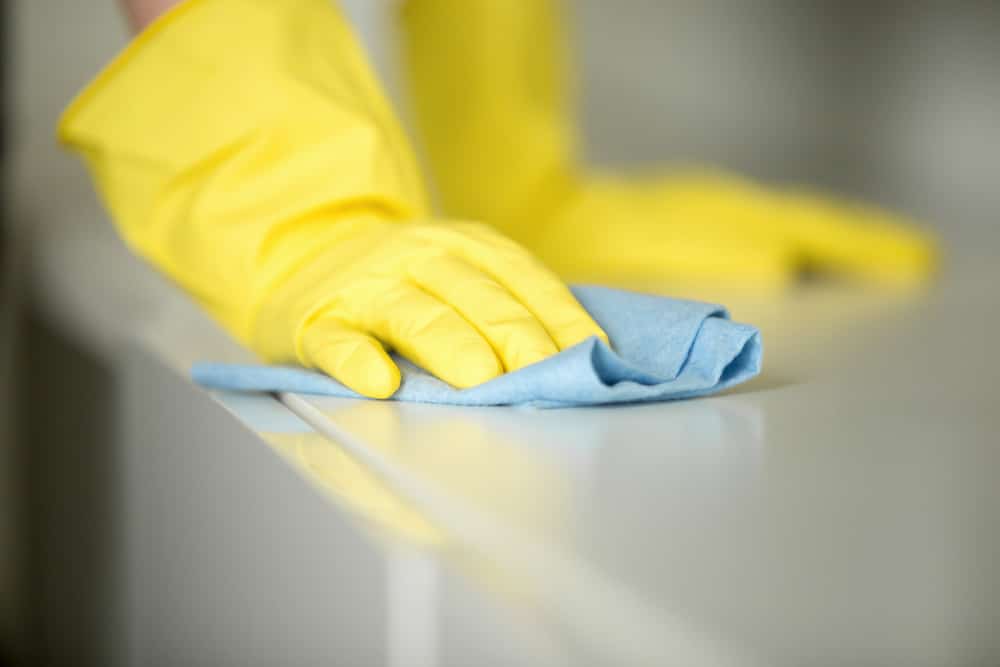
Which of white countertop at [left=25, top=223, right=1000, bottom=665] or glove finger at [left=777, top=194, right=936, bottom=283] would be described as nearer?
white countertop at [left=25, top=223, right=1000, bottom=665]

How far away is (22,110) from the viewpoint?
1.28 metres

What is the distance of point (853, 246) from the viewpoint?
1.16 metres

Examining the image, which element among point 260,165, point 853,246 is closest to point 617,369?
point 260,165

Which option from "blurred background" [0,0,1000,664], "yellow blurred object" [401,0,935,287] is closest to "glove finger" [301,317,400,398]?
"yellow blurred object" [401,0,935,287]

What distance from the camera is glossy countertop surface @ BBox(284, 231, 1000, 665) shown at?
0.98ft

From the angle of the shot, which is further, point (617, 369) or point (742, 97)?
point (742, 97)

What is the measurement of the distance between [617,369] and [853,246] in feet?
2.33

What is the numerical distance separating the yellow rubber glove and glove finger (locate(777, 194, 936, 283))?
534 mm

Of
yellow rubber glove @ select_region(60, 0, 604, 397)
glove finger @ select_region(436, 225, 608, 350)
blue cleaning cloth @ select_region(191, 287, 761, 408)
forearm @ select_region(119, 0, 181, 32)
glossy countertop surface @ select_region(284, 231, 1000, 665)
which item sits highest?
forearm @ select_region(119, 0, 181, 32)

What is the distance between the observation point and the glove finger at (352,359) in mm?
535

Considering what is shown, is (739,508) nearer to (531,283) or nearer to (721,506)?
(721,506)

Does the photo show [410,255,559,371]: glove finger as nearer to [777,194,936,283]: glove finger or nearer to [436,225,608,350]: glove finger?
[436,225,608,350]: glove finger

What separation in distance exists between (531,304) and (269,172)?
0.23 meters

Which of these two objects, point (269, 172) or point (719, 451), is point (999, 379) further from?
point (269, 172)
